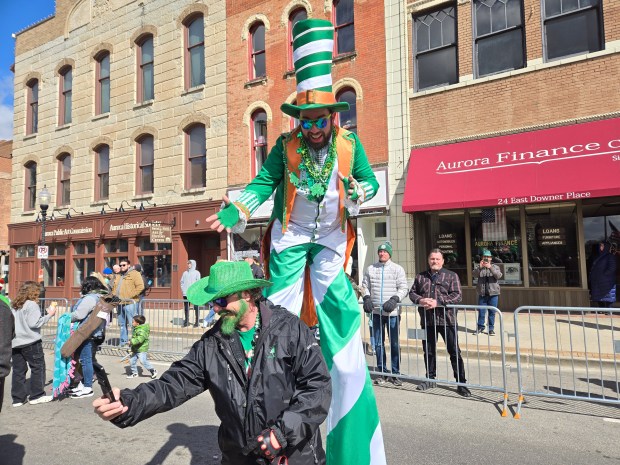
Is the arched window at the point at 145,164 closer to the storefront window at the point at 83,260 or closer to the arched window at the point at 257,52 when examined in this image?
the storefront window at the point at 83,260

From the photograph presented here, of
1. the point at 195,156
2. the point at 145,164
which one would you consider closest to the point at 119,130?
the point at 145,164

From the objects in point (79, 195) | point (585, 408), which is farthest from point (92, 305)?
point (79, 195)

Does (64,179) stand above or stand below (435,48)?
below

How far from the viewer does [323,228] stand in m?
2.95

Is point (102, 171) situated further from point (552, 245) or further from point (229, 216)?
point (229, 216)

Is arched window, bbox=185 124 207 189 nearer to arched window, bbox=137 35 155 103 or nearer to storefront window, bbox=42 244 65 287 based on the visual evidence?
arched window, bbox=137 35 155 103

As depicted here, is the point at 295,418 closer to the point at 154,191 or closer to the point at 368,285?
the point at 368,285

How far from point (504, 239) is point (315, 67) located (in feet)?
33.0

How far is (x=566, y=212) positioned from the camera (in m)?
10.9

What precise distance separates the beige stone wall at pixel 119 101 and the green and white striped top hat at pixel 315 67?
12.9 m

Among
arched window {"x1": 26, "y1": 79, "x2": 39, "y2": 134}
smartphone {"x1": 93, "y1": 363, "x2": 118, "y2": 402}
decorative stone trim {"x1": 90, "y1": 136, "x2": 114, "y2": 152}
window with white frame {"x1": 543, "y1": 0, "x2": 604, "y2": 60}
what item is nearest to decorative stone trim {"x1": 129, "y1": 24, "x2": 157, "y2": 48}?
decorative stone trim {"x1": 90, "y1": 136, "x2": 114, "y2": 152}

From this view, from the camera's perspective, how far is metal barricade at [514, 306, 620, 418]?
5223 millimetres

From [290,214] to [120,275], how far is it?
29.4 ft

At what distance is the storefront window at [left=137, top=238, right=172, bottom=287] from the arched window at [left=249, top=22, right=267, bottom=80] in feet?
22.5
